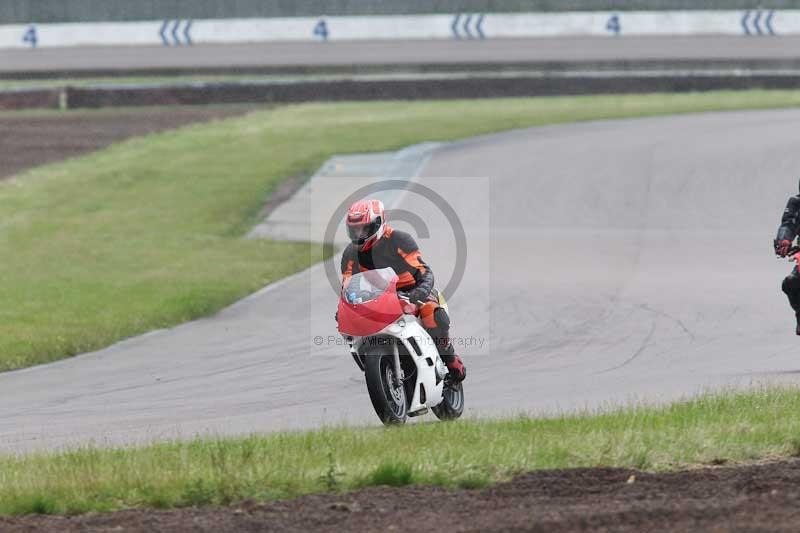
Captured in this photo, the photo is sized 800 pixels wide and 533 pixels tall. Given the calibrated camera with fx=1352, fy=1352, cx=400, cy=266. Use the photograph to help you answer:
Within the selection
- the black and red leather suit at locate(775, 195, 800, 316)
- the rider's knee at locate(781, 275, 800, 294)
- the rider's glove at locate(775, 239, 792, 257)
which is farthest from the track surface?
the rider's glove at locate(775, 239, 792, 257)

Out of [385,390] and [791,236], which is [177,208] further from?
[385,390]

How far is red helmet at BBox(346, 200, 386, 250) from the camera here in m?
9.75

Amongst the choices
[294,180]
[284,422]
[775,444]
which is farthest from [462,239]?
[775,444]

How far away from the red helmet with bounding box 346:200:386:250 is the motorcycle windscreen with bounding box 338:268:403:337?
27cm

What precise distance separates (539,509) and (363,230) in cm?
332

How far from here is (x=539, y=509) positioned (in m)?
7.00

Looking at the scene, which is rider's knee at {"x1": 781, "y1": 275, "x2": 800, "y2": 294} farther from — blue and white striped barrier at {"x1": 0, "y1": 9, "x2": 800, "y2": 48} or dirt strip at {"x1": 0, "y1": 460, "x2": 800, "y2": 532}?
blue and white striped barrier at {"x1": 0, "y1": 9, "x2": 800, "y2": 48}

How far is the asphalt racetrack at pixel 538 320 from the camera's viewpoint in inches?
463

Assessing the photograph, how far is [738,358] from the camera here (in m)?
13.6

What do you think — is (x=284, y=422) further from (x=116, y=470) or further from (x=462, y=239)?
(x=462, y=239)

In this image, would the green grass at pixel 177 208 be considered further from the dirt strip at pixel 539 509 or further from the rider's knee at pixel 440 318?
the dirt strip at pixel 539 509

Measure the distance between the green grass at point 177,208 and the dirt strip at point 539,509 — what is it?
822 centimetres

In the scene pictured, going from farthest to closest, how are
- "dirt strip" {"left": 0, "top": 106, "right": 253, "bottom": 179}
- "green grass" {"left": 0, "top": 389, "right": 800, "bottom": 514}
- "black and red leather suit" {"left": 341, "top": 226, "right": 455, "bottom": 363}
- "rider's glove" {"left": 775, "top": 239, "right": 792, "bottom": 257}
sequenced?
"dirt strip" {"left": 0, "top": 106, "right": 253, "bottom": 179} < "rider's glove" {"left": 775, "top": 239, "right": 792, "bottom": 257} < "black and red leather suit" {"left": 341, "top": 226, "right": 455, "bottom": 363} < "green grass" {"left": 0, "top": 389, "right": 800, "bottom": 514}

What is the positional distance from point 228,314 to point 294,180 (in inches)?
496
